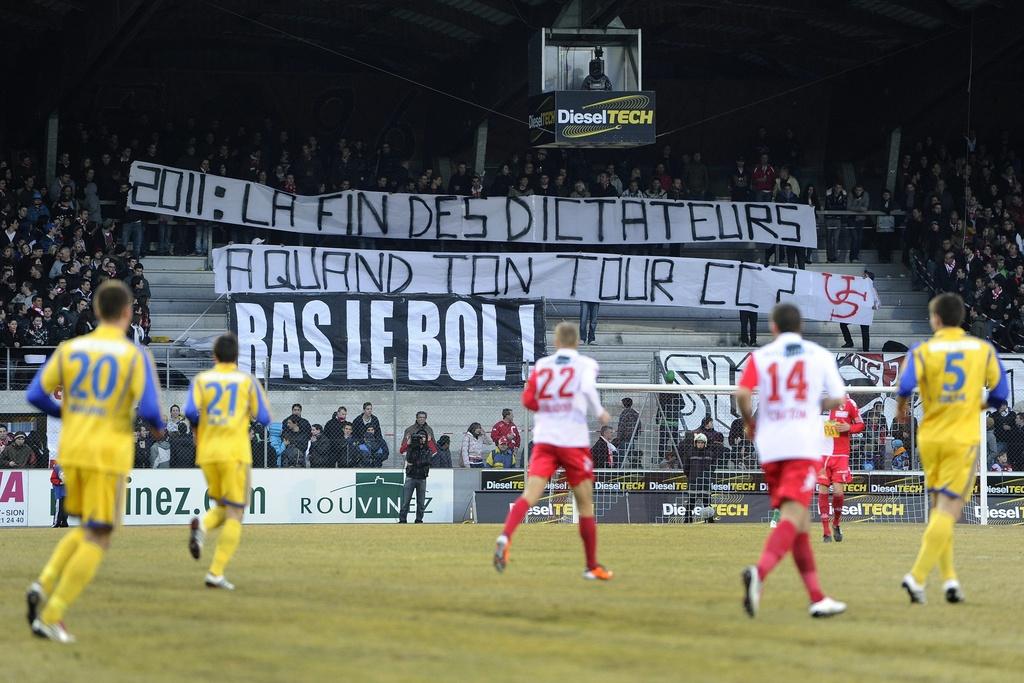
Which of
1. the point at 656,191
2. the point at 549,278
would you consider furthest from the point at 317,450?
the point at 656,191

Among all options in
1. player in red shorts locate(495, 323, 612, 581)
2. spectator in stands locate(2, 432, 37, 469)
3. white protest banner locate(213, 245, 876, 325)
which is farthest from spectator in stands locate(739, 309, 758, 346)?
player in red shorts locate(495, 323, 612, 581)

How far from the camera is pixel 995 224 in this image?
36.2 m

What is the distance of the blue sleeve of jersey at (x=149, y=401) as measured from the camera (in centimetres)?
907

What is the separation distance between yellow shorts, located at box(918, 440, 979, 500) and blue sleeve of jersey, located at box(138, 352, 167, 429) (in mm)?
5513

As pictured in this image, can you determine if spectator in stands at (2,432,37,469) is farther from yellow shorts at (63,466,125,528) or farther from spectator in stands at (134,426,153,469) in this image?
yellow shorts at (63,466,125,528)

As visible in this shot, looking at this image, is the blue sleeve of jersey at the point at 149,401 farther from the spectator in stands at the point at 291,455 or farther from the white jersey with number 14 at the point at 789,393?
the spectator in stands at the point at 291,455

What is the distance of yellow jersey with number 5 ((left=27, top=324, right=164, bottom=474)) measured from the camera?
902 centimetres

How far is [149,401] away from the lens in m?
9.09

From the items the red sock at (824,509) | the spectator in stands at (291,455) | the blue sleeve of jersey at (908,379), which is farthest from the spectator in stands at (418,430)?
the blue sleeve of jersey at (908,379)

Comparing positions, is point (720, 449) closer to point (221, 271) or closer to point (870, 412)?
point (870, 412)

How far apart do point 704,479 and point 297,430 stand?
700 cm

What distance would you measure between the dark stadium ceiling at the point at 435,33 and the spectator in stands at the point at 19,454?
808 centimetres

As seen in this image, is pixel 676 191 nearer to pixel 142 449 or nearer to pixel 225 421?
pixel 142 449

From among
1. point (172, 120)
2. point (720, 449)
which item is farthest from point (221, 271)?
point (720, 449)
